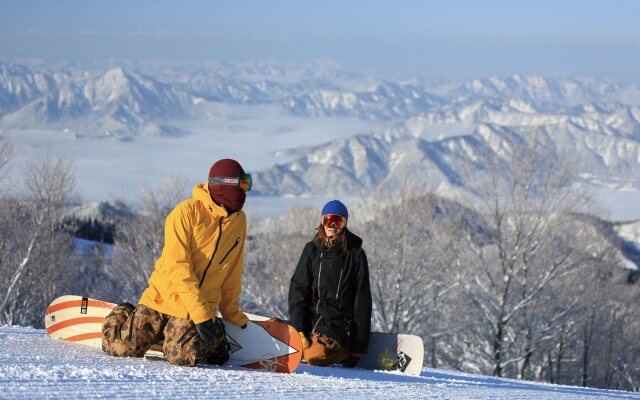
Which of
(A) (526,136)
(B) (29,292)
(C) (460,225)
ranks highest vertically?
(A) (526,136)

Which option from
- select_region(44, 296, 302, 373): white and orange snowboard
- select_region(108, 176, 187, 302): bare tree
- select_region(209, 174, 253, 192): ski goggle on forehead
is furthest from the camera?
select_region(108, 176, 187, 302): bare tree

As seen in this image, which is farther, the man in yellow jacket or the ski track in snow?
the man in yellow jacket

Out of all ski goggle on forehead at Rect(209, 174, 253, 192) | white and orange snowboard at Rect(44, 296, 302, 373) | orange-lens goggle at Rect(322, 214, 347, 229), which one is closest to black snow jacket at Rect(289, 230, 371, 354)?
orange-lens goggle at Rect(322, 214, 347, 229)

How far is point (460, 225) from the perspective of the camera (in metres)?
22.2

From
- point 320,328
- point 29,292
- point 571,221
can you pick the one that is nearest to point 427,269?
point 571,221

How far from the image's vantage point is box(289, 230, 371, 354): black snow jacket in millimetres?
5727

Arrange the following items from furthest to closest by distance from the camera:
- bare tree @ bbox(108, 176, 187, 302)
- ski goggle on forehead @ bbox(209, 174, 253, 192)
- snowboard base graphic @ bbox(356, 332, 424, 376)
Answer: bare tree @ bbox(108, 176, 187, 302) < snowboard base graphic @ bbox(356, 332, 424, 376) < ski goggle on forehead @ bbox(209, 174, 253, 192)

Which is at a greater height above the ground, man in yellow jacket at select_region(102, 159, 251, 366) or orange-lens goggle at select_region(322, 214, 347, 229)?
orange-lens goggle at select_region(322, 214, 347, 229)

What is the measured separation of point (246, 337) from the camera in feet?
16.1

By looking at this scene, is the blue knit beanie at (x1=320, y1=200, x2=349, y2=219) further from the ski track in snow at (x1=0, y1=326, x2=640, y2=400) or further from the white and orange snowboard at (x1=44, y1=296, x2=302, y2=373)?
the ski track in snow at (x1=0, y1=326, x2=640, y2=400)

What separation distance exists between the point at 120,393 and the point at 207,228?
1.38 metres

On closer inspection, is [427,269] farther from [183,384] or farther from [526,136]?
[183,384]

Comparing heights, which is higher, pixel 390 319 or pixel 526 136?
pixel 526 136

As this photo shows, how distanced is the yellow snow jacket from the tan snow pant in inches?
51.1
